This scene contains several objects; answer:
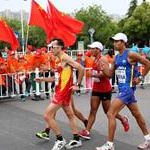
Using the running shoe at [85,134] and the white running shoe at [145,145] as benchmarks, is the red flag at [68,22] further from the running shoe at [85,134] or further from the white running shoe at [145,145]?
the white running shoe at [145,145]

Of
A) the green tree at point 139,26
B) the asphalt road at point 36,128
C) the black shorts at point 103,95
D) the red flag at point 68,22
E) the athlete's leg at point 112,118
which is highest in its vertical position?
the green tree at point 139,26

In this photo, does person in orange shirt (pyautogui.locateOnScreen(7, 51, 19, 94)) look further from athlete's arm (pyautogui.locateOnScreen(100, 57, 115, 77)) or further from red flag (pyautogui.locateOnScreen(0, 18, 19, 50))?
athlete's arm (pyautogui.locateOnScreen(100, 57, 115, 77))

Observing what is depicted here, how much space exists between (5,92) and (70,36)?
2.91m

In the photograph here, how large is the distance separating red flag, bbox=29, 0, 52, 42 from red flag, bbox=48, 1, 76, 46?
0.58ft

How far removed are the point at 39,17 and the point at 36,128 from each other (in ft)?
20.4

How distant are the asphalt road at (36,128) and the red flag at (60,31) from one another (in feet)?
7.25

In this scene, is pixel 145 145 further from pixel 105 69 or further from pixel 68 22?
pixel 68 22

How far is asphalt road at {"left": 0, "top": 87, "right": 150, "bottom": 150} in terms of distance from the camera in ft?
24.2

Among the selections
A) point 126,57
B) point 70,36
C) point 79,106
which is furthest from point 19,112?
point 126,57

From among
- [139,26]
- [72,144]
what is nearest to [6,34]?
[72,144]

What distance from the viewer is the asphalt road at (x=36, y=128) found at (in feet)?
24.2

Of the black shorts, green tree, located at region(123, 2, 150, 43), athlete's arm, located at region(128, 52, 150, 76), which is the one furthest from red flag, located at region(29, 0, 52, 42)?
green tree, located at region(123, 2, 150, 43)

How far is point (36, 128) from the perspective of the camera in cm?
883

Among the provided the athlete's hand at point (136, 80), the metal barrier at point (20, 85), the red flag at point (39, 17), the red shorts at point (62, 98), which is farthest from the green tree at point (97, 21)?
the athlete's hand at point (136, 80)
